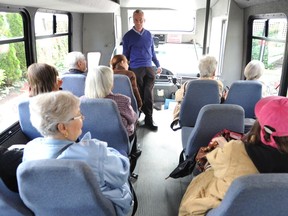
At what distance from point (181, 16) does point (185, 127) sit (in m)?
3.61

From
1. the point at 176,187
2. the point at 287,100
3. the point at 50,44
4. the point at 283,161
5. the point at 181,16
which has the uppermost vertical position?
the point at 181,16

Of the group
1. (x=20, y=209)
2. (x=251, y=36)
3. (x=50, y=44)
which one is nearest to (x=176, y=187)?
(x=20, y=209)

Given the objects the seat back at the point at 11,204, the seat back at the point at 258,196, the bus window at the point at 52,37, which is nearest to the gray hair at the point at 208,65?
the bus window at the point at 52,37

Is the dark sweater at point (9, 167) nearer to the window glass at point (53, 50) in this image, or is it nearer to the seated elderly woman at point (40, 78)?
the seated elderly woman at point (40, 78)

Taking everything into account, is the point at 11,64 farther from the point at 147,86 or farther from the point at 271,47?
the point at 271,47

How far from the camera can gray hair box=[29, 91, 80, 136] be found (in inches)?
48.4

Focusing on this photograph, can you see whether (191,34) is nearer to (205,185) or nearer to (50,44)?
(50,44)

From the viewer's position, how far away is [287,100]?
1.21m

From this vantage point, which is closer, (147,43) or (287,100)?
(287,100)

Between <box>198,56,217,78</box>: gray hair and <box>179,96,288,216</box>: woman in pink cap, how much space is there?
1.60 m

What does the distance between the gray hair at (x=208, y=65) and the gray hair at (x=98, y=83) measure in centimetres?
113

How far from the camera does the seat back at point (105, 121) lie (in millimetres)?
1861

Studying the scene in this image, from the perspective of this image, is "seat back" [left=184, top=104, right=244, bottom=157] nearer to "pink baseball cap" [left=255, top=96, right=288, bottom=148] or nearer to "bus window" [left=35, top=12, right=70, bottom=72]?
"pink baseball cap" [left=255, top=96, right=288, bottom=148]

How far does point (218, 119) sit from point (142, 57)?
2.13 meters
